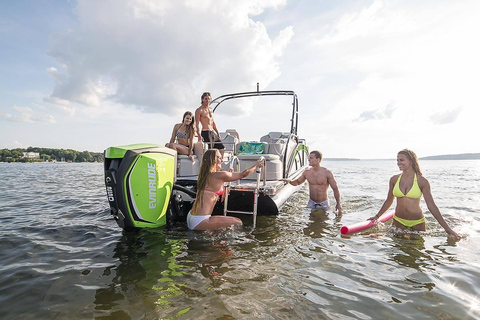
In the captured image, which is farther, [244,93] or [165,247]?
[244,93]

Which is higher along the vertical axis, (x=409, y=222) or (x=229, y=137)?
(x=229, y=137)

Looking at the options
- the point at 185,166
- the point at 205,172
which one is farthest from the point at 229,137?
the point at 205,172

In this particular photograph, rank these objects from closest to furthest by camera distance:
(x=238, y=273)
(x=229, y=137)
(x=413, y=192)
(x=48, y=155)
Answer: (x=238, y=273), (x=413, y=192), (x=229, y=137), (x=48, y=155)

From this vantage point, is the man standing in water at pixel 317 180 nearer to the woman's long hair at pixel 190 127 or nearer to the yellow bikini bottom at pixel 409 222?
the yellow bikini bottom at pixel 409 222

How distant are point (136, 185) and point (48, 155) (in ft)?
323

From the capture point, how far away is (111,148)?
382 cm

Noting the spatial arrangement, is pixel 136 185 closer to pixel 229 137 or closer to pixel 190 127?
pixel 190 127

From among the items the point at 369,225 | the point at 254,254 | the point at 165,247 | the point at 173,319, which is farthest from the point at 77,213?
the point at 369,225

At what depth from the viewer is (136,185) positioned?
12.4 feet

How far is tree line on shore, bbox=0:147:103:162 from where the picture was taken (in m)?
77.1

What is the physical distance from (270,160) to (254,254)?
289cm

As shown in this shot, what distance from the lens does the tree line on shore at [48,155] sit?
77125 mm

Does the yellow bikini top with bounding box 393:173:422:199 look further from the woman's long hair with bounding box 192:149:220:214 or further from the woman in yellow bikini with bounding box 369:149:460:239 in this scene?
the woman's long hair with bounding box 192:149:220:214

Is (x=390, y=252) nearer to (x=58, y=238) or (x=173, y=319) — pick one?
(x=173, y=319)
